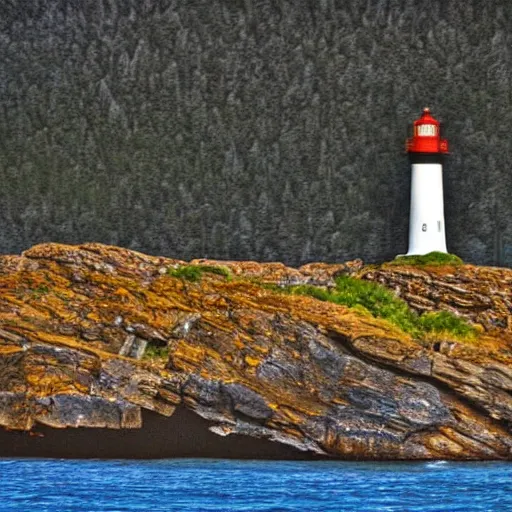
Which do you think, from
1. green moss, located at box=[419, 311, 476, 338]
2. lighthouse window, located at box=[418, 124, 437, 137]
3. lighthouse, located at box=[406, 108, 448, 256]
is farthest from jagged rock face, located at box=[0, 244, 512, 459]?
lighthouse window, located at box=[418, 124, 437, 137]

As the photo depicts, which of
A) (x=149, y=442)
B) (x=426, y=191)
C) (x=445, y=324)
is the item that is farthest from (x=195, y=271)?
(x=445, y=324)

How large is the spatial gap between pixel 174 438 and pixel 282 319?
267 centimetres

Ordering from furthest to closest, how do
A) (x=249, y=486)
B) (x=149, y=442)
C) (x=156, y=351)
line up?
(x=156, y=351), (x=149, y=442), (x=249, y=486)

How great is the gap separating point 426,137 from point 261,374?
5584 mm

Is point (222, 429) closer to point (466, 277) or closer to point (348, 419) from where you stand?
point (348, 419)

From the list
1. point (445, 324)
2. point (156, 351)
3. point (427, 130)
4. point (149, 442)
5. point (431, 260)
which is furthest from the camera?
point (427, 130)

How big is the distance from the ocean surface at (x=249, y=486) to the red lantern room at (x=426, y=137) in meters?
6.14

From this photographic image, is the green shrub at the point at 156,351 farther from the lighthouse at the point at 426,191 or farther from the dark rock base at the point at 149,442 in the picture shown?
the lighthouse at the point at 426,191

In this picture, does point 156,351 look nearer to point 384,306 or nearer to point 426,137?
point 384,306

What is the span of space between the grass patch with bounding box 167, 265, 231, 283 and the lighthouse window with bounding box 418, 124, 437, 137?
13.2 ft

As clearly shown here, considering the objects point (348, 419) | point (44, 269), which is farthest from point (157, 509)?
point (44, 269)

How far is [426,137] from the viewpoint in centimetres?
4469

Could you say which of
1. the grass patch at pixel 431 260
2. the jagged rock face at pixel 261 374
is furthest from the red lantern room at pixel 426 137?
the jagged rock face at pixel 261 374

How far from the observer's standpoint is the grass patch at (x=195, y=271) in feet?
145
